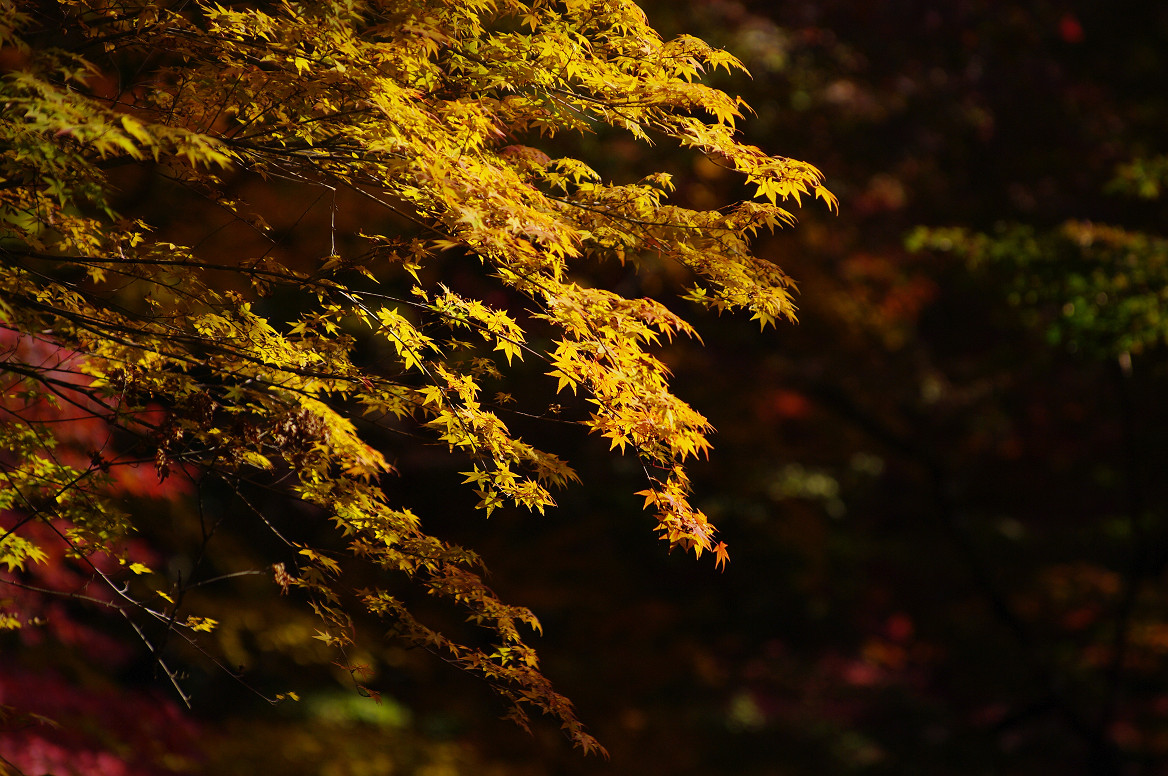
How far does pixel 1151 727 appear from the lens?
10.4 m

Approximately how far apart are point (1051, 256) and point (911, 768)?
24.3ft

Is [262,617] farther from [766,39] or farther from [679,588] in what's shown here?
[766,39]

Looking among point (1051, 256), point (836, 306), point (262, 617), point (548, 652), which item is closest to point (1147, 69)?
point (836, 306)

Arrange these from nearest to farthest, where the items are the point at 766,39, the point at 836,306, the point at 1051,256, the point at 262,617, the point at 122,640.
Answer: the point at 1051,256 < the point at 262,617 < the point at 122,640 < the point at 766,39 < the point at 836,306

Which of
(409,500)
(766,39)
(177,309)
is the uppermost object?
(766,39)

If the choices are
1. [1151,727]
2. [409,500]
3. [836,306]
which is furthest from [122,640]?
[1151,727]

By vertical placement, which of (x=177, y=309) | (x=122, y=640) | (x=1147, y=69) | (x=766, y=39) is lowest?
(x=122, y=640)

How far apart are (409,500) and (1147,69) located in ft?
29.8

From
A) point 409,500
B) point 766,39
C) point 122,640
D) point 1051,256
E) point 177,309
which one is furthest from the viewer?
point 766,39

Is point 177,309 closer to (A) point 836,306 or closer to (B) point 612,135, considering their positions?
(B) point 612,135

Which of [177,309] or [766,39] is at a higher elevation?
[766,39]

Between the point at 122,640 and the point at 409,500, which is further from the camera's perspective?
the point at 409,500

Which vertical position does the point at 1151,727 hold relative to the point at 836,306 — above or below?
below

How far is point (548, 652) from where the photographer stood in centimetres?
900
